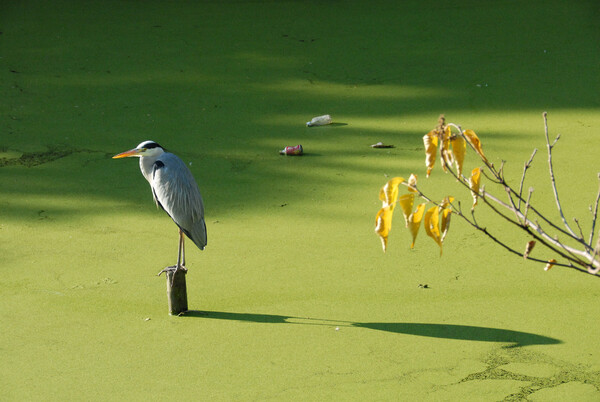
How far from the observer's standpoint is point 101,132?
3.75m

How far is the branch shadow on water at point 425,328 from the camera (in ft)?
7.30

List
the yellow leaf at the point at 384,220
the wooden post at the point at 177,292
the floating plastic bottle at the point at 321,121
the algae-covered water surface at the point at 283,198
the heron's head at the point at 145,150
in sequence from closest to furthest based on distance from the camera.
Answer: the yellow leaf at the point at 384,220, the algae-covered water surface at the point at 283,198, the wooden post at the point at 177,292, the heron's head at the point at 145,150, the floating plastic bottle at the point at 321,121

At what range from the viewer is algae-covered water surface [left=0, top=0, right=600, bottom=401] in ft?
7.05

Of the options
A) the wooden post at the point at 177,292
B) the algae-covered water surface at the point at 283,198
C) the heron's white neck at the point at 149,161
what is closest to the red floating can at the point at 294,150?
the algae-covered water surface at the point at 283,198

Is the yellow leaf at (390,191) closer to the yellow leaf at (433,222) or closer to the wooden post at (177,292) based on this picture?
the yellow leaf at (433,222)

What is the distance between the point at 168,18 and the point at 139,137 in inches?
62.2

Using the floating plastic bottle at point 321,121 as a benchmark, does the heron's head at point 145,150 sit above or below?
below

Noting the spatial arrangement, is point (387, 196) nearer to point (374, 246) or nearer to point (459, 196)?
point (374, 246)

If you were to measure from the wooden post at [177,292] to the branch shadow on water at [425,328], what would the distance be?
0.03 m

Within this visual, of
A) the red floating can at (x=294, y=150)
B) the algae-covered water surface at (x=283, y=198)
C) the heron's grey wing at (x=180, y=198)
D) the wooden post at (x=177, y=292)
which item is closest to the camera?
the algae-covered water surface at (x=283, y=198)

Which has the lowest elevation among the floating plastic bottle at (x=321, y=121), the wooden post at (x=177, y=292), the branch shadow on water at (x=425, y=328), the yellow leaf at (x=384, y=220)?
the branch shadow on water at (x=425, y=328)

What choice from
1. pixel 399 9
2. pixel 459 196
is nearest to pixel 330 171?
pixel 459 196

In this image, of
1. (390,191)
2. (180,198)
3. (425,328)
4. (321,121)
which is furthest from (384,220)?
(321,121)

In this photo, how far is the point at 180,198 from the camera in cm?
256
